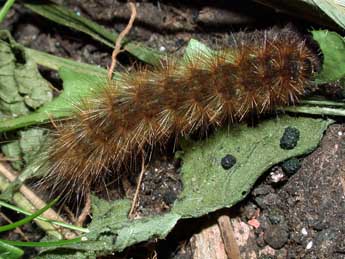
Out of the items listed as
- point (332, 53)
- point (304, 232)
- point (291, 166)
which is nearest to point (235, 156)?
point (291, 166)

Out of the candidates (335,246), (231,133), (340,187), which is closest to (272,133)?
(231,133)

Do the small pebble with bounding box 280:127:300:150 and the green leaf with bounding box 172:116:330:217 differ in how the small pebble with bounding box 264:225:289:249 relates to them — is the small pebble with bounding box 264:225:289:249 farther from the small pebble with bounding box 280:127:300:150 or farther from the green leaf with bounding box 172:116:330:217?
the small pebble with bounding box 280:127:300:150

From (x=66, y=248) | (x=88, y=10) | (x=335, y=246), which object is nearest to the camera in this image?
(x=335, y=246)

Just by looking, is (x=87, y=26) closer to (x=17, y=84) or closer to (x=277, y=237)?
(x=17, y=84)

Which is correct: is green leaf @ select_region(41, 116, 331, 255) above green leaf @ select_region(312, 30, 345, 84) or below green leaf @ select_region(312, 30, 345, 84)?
below

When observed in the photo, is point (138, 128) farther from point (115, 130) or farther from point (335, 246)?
point (335, 246)

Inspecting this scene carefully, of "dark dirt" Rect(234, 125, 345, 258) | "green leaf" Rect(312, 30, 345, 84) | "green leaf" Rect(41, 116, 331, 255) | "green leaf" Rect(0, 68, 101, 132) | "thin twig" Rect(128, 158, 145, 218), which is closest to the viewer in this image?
"green leaf" Rect(312, 30, 345, 84)

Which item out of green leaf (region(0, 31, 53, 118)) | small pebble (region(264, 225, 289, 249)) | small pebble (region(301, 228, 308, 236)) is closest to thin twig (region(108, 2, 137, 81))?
green leaf (region(0, 31, 53, 118))
